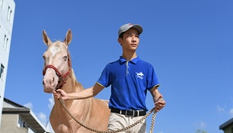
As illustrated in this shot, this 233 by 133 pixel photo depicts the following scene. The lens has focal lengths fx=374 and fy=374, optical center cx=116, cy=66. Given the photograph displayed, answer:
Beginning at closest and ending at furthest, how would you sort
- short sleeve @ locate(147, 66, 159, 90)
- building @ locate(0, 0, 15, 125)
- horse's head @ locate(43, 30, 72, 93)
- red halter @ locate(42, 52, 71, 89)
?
short sleeve @ locate(147, 66, 159, 90)
horse's head @ locate(43, 30, 72, 93)
red halter @ locate(42, 52, 71, 89)
building @ locate(0, 0, 15, 125)

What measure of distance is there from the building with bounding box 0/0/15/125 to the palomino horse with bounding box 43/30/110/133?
3456 centimetres

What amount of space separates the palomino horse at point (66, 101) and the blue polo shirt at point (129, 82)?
0.93m

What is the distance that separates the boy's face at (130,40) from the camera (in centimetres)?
451

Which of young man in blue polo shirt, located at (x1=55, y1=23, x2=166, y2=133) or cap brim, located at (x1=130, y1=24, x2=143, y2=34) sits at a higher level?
cap brim, located at (x1=130, y1=24, x2=143, y2=34)

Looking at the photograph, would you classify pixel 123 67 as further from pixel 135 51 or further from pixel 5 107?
pixel 5 107

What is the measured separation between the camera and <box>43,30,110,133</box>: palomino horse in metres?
5.51

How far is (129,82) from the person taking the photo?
4402 millimetres

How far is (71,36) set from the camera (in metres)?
6.39

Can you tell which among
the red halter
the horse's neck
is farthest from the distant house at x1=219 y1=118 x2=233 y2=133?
the red halter

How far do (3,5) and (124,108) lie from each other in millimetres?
39133

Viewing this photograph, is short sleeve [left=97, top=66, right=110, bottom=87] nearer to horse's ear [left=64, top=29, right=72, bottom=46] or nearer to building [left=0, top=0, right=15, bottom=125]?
horse's ear [left=64, top=29, right=72, bottom=46]

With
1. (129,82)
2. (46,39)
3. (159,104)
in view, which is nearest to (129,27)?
(129,82)

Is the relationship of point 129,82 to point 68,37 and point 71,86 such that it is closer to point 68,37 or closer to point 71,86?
point 71,86

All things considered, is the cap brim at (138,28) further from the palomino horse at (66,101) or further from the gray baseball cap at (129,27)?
the palomino horse at (66,101)
